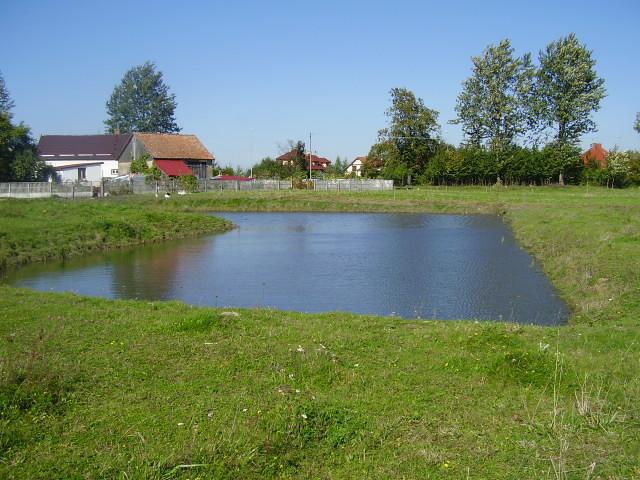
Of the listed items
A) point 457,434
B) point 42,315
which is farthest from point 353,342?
point 42,315

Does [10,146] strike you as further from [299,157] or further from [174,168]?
[299,157]

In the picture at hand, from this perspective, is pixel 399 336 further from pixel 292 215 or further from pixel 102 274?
pixel 292 215

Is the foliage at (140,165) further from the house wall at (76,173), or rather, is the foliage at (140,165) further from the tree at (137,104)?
the tree at (137,104)

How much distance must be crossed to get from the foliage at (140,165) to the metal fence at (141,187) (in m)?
3.62

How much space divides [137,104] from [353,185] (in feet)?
169

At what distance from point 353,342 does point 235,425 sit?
343 centimetres

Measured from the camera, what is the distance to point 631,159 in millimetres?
70375

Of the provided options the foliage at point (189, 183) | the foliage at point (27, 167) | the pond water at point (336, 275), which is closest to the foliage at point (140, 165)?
the foliage at point (189, 183)

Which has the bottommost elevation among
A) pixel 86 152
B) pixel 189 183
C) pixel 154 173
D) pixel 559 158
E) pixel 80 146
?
pixel 189 183

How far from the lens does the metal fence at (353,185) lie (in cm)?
6912

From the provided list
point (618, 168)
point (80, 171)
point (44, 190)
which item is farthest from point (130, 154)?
point (618, 168)

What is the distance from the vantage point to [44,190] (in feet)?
164

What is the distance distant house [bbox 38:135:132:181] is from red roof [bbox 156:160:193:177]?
5.96 metres

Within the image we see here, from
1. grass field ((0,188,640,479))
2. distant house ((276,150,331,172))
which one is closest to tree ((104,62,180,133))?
distant house ((276,150,331,172))
